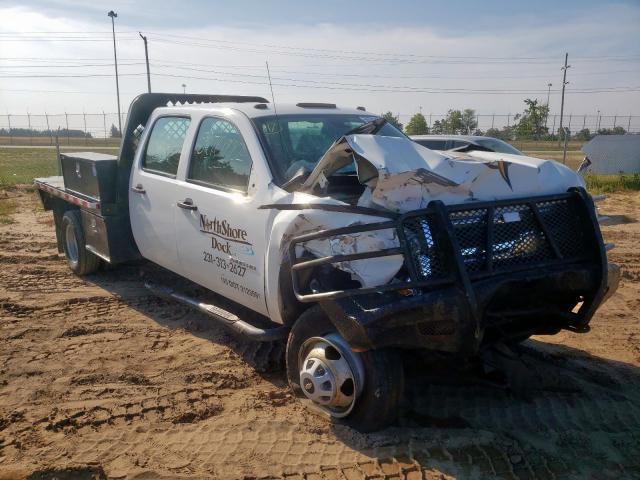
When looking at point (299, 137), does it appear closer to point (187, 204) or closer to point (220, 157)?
point (220, 157)

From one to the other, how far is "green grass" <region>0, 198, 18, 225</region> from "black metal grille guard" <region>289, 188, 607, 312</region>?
9.11 m

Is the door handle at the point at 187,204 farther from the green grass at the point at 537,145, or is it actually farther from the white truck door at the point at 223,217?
the green grass at the point at 537,145

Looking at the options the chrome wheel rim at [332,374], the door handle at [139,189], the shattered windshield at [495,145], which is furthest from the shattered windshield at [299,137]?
the shattered windshield at [495,145]

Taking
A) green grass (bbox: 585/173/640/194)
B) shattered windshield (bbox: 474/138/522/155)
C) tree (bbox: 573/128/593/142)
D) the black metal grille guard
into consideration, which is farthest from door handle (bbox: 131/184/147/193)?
tree (bbox: 573/128/593/142)

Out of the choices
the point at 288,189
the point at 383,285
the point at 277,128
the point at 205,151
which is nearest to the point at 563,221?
the point at 383,285

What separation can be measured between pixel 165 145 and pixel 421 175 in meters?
2.85

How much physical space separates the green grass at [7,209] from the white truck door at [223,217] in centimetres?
735

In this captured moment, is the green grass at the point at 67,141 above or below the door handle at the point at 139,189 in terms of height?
below

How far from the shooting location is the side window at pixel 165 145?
5.11 metres

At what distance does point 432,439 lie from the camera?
11.2 feet

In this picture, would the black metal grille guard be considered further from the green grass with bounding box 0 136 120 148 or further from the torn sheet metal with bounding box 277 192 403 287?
the green grass with bounding box 0 136 120 148

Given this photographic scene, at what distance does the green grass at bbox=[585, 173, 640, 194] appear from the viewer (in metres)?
15.4

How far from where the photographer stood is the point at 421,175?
3.30m

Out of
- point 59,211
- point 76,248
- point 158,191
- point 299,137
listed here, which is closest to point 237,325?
point 299,137
